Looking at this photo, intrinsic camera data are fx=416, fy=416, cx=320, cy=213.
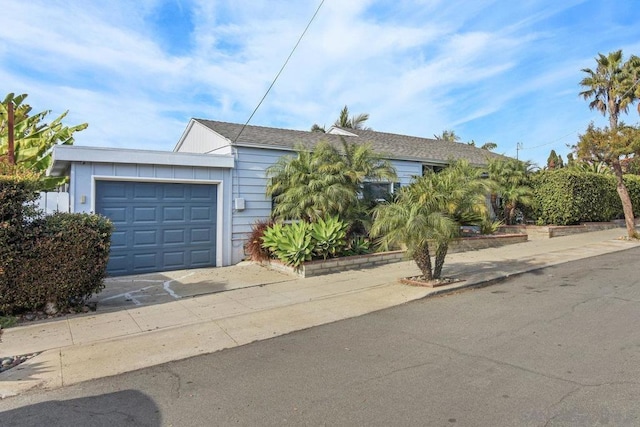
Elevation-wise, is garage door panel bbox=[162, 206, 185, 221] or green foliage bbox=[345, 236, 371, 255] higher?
garage door panel bbox=[162, 206, 185, 221]

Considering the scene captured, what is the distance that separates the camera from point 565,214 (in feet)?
53.1

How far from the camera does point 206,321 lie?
6215 mm

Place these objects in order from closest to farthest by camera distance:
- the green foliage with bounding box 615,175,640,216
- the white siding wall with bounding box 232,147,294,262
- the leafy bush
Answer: the leafy bush < the white siding wall with bounding box 232,147,294,262 < the green foliage with bounding box 615,175,640,216

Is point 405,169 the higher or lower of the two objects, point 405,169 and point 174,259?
the higher

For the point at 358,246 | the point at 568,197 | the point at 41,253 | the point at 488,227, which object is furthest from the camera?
the point at 568,197

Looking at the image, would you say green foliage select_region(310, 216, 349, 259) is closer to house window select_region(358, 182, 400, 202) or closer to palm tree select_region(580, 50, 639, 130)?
house window select_region(358, 182, 400, 202)

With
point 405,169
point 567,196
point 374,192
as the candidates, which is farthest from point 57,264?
point 567,196

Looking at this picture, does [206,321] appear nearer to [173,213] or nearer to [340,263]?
[340,263]

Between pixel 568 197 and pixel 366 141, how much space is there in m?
8.18

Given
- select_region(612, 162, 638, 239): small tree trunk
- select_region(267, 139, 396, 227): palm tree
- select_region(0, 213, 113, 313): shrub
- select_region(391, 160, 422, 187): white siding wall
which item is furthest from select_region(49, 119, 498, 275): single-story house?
select_region(612, 162, 638, 239): small tree trunk

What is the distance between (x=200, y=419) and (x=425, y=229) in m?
5.37

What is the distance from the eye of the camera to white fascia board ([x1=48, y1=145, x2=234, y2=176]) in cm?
915

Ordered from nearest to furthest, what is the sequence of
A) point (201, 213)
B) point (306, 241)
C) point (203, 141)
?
point (306, 241) < point (201, 213) < point (203, 141)

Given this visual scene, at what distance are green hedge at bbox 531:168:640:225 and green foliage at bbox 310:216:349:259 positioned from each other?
10389 mm
